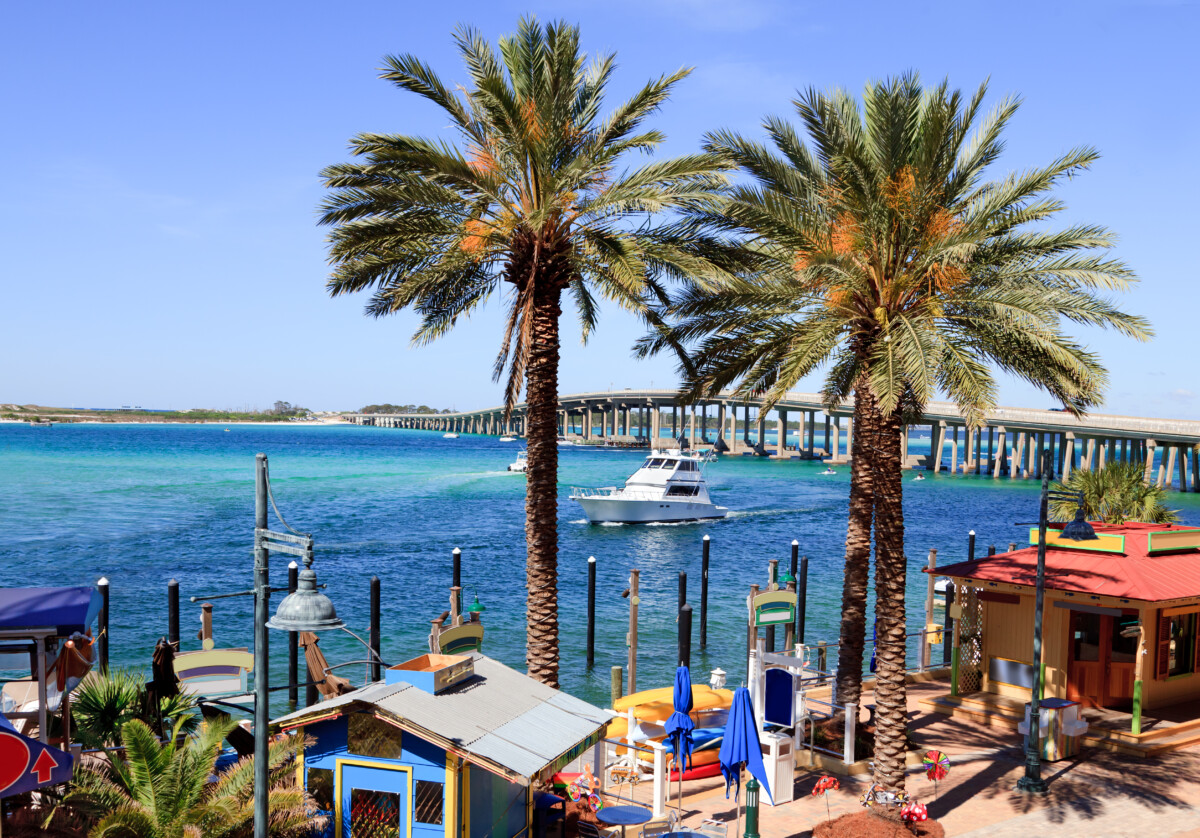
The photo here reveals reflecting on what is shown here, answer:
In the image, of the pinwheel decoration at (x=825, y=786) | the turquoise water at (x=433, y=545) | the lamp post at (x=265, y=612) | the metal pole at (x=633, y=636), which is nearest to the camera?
the lamp post at (x=265, y=612)

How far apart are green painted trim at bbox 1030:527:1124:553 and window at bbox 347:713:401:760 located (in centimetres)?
1318

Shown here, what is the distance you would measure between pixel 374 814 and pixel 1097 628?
14.1 m

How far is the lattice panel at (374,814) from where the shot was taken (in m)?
10.0

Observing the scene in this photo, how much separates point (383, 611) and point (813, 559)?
2266 cm

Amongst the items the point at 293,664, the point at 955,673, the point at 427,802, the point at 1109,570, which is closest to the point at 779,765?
the point at 955,673

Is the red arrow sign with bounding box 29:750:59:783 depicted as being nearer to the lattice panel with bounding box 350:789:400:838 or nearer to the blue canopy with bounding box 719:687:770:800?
the lattice panel with bounding box 350:789:400:838

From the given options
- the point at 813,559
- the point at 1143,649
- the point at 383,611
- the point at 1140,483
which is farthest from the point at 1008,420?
the point at 1143,649

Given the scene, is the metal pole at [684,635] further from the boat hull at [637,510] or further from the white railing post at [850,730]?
the boat hull at [637,510]

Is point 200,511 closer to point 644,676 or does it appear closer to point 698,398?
point 644,676

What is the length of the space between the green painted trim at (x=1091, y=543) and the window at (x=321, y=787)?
13.6 m

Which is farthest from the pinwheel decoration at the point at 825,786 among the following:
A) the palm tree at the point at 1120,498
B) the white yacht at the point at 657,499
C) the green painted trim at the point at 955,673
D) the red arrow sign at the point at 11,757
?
the white yacht at the point at 657,499

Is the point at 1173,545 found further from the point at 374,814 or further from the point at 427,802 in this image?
the point at 374,814

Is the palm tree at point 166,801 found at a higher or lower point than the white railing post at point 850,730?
higher

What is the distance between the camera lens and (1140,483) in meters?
29.7
